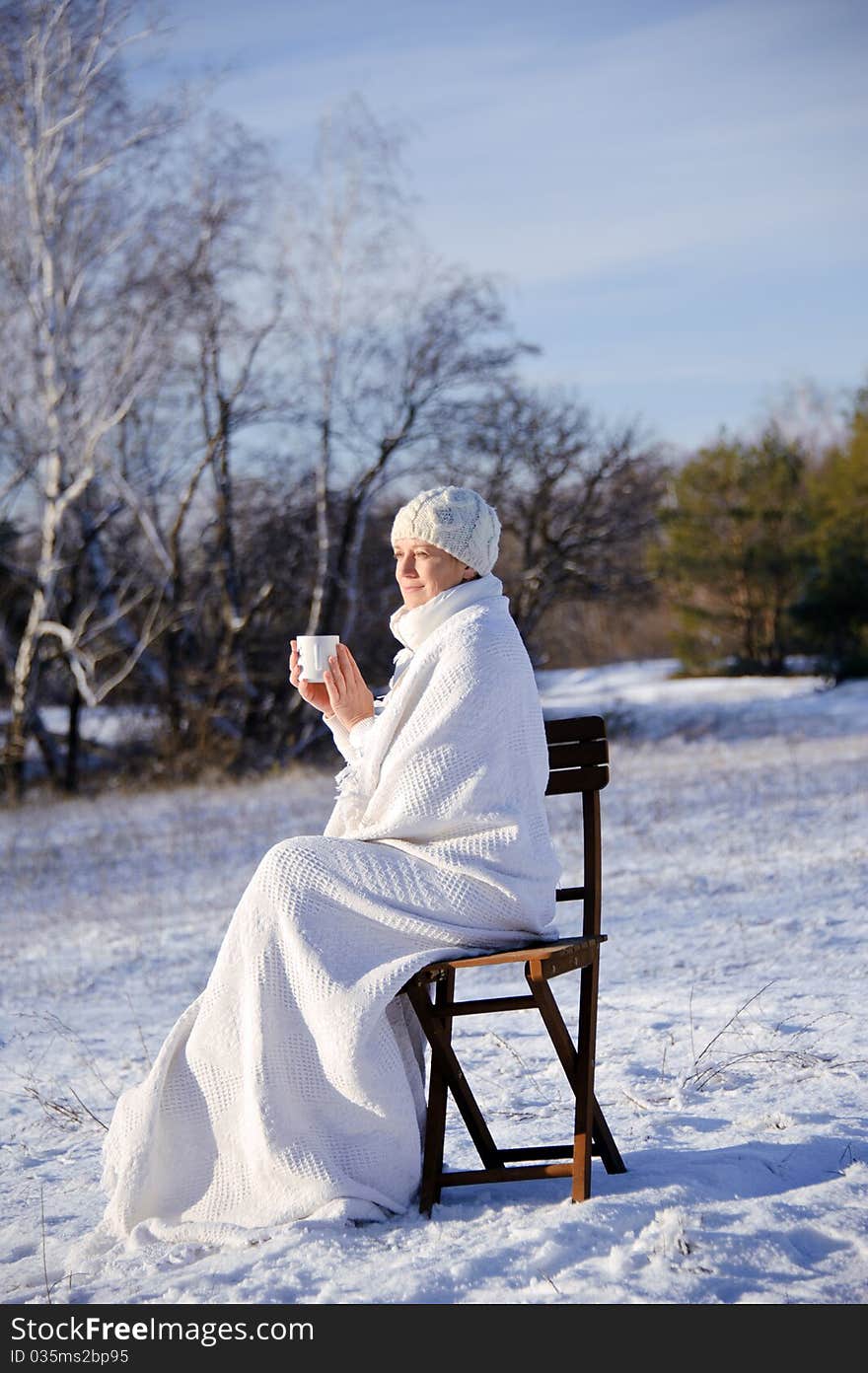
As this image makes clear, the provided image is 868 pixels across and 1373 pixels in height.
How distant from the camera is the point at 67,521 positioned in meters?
16.8

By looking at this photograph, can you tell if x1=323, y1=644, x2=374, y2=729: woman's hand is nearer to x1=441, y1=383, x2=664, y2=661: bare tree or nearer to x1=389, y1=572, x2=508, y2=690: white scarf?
x1=389, y1=572, x2=508, y2=690: white scarf

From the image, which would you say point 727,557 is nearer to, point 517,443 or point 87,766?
point 517,443

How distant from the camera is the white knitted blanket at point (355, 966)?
312cm

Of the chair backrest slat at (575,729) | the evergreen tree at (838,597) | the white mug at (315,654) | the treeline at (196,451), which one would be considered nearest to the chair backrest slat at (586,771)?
the chair backrest slat at (575,729)

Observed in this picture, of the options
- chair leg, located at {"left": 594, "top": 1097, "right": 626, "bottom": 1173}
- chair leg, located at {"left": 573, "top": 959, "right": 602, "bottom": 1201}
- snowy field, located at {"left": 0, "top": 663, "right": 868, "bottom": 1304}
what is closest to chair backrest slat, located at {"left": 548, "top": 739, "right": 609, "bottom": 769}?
chair leg, located at {"left": 573, "top": 959, "right": 602, "bottom": 1201}

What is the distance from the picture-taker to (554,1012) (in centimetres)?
303

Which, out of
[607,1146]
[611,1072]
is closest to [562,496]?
[611,1072]

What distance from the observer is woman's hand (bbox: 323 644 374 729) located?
3479 mm

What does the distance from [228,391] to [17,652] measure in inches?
155

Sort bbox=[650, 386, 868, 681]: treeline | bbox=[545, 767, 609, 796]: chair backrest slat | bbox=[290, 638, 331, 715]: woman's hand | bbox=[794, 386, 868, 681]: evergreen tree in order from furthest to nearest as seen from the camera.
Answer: bbox=[650, 386, 868, 681]: treeline < bbox=[794, 386, 868, 681]: evergreen tree < bbox=[290, 638, 331, 715]: woman's hand < bbox=[545, 767, 609, 796]: chair backrest slat

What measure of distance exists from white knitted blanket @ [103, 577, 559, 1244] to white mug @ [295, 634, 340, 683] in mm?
226

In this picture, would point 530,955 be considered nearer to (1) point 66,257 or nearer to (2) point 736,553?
(1) point 66,257

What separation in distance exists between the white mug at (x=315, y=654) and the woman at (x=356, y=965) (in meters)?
0.21

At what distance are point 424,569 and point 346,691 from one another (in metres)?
0.36
